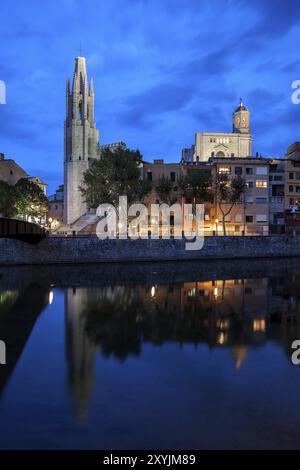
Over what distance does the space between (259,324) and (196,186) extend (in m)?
49.0

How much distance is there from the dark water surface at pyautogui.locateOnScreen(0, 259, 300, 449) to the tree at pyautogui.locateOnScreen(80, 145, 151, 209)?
33221 millimetres

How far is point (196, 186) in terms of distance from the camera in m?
69.2

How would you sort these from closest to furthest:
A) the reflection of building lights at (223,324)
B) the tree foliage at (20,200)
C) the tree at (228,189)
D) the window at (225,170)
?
the reflection of building lights at (223,324), the tree foliage at (20,200), the tree at (228,189), the window at (225,170)

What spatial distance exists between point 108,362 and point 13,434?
584 centimetres

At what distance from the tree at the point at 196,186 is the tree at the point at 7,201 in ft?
88.1

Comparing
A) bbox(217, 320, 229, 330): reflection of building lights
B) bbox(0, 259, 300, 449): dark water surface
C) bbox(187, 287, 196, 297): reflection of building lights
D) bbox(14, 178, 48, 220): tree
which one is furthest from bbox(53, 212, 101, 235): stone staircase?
bbox(217, 320, 229, 330): reflection of building lights

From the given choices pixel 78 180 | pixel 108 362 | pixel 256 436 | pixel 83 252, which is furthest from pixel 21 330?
pixel 78 180

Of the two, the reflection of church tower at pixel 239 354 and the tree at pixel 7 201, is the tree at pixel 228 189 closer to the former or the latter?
the tree at pixel 7 201

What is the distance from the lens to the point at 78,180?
108000 mm

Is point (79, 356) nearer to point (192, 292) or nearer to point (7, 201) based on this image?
point (192, 292)

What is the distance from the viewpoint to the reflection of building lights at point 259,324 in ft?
68.0

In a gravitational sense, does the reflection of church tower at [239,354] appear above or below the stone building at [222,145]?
below

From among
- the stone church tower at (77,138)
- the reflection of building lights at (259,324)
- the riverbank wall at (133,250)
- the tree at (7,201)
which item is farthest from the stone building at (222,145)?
the reflection of building lights at (259,324)

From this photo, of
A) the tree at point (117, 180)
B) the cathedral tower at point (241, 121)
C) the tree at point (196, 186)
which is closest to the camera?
the tree at point (117, 180)
